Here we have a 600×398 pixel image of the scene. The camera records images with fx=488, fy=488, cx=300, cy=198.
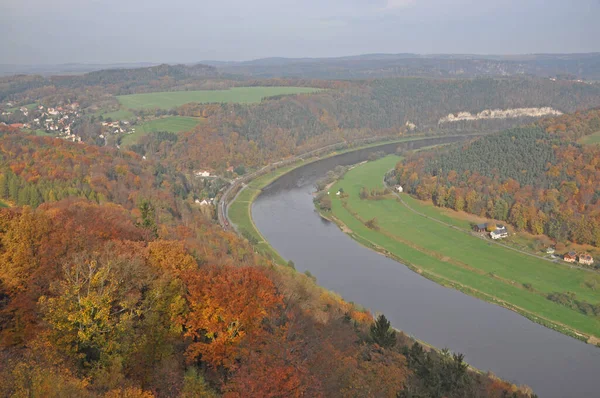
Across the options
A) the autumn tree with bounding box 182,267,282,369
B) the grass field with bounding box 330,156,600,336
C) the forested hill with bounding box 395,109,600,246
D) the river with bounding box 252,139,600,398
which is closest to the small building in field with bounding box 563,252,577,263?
the grass field with bounding box 330,156,600,336

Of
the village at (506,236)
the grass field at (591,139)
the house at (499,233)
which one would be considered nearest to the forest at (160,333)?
the village at (506,236)

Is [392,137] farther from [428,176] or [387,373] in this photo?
[387,373]

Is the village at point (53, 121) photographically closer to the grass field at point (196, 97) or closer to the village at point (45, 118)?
the village at point (45, 118)

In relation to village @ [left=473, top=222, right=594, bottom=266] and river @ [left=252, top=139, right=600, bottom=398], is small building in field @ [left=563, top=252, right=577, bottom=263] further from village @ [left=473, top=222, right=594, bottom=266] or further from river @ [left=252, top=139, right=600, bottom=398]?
river @ [left=252, top=139, right=600, bottom=398]

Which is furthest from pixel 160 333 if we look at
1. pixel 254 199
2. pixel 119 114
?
pixel 119 114

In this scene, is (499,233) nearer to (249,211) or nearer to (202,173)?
(249,211)
